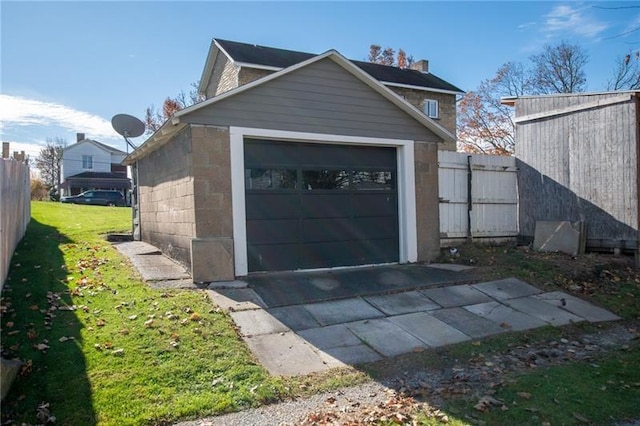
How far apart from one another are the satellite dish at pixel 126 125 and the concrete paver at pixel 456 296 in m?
9.11

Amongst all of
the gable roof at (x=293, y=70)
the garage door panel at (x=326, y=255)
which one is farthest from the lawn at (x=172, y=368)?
the gable roof at (x=293, y=70)

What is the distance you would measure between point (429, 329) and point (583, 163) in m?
6.35

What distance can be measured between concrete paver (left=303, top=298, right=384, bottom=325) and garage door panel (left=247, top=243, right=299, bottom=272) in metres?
1.70

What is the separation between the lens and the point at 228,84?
18516mm

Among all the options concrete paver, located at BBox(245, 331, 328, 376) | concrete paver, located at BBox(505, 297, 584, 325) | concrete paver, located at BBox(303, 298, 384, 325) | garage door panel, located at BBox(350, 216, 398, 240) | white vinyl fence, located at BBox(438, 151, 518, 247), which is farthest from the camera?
white vinyl fence, located at BBox(438, 151, 518, 247)

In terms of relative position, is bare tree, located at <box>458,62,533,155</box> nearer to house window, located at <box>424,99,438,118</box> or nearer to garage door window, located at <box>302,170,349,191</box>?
house window, located at <box>424,99,438,118</box>

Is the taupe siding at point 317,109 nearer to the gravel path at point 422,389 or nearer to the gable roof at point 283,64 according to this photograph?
the gravel path at point 422,389

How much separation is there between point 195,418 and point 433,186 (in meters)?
7.26

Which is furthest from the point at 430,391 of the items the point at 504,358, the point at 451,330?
the point at 451,330

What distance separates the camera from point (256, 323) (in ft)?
18.1

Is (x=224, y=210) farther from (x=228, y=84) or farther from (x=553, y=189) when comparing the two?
(x=228, y=84)

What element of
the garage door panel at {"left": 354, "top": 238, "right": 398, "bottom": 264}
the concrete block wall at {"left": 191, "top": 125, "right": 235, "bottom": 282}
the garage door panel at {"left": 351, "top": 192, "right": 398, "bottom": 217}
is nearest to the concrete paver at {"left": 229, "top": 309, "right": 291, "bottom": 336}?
the concrete block wall at {"left": 191, "top": 125, "right": 235, "bottom": 282}

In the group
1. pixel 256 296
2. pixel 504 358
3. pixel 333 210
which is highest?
pixel 333 210

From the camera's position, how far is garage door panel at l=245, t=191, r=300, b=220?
7723 mm
